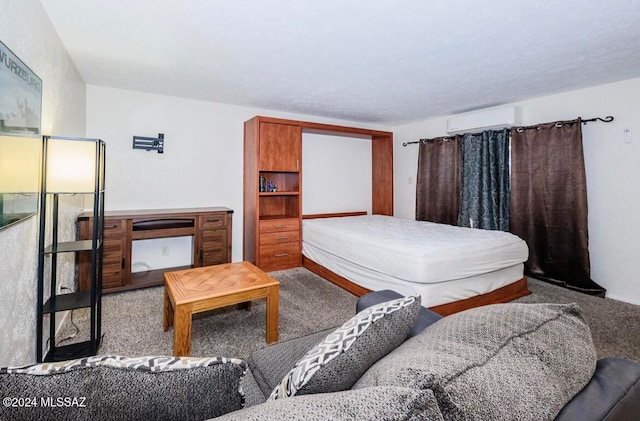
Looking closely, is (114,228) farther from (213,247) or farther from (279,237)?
(279,237)

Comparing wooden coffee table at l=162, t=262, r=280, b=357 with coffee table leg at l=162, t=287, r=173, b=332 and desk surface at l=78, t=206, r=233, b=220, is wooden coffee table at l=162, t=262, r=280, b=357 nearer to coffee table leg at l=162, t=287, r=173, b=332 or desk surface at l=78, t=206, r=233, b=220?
coffee table leg at l=162, t=287, r=173, b=332

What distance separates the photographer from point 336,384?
2.41ft

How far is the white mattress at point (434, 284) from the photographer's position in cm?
255

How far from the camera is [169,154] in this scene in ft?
12.9

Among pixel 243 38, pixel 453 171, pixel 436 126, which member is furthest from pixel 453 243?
pixel 436 126

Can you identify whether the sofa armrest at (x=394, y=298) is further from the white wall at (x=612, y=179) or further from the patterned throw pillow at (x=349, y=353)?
the white wall at (x=612, y=179)

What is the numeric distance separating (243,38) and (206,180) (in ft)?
7.50

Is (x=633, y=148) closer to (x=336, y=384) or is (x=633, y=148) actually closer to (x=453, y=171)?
(x=453, y=171)

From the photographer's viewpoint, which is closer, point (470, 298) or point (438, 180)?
point (470, 298)

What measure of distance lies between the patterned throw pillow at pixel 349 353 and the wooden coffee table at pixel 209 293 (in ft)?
4.50

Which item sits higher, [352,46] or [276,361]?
[352,46]

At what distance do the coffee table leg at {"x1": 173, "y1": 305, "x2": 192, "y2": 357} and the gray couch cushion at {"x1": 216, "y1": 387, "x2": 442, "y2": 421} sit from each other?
5.36ft

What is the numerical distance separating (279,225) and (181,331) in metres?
2.33

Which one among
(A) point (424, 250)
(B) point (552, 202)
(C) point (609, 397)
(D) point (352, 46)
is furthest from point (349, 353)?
(B) point (552, 202)
